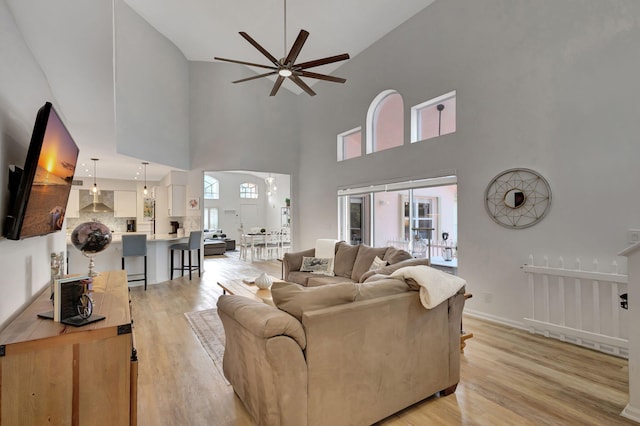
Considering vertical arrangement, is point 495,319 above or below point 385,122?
below

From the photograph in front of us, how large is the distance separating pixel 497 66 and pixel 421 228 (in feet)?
8.84

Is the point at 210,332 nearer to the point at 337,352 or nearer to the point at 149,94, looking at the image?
the point at 337,352

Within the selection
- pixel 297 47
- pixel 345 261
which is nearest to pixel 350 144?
pixel 345 261

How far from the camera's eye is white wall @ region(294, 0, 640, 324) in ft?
10.3

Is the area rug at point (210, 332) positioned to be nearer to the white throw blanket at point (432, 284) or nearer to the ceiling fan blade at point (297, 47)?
the white throw blanket at point (432, 284)

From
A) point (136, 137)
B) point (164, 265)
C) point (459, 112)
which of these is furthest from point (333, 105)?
point (164, 265)

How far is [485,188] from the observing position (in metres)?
4.20

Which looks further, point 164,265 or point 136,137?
Answer: point 164,265

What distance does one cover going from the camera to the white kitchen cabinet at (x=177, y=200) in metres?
7.50

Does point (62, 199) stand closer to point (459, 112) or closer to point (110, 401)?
point (110, 401)

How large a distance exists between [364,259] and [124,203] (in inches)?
297

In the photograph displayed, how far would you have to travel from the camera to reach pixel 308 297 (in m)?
1.87

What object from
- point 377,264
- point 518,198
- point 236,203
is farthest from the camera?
point 236,203

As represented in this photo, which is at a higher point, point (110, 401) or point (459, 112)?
point (459, 112)
